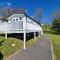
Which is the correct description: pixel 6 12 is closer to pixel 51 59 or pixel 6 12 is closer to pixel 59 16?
pixel 59 16

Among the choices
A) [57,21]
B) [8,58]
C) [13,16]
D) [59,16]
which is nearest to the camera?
[8,58]

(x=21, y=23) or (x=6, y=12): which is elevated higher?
(x=6, y=12)

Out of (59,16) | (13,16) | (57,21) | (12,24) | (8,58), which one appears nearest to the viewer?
(8,58)

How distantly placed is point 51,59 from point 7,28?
8239 mm

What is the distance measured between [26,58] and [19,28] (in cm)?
651

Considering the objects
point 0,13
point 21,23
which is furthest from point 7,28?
point 0,13

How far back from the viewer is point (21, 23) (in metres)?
15.6

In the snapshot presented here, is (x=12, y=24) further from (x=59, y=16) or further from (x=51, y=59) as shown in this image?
(x=59, y=16)

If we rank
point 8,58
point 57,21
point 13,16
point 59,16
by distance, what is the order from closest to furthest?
point 8,58
point 13,16
point 57,21
point 59,16

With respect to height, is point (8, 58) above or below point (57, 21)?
below

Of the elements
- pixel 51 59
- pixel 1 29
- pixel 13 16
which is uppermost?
pixel 13 16

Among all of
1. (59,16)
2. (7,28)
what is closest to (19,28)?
(7,28)

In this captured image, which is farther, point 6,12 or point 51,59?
point 6,12

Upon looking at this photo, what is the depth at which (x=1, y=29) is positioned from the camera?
17.3 m
